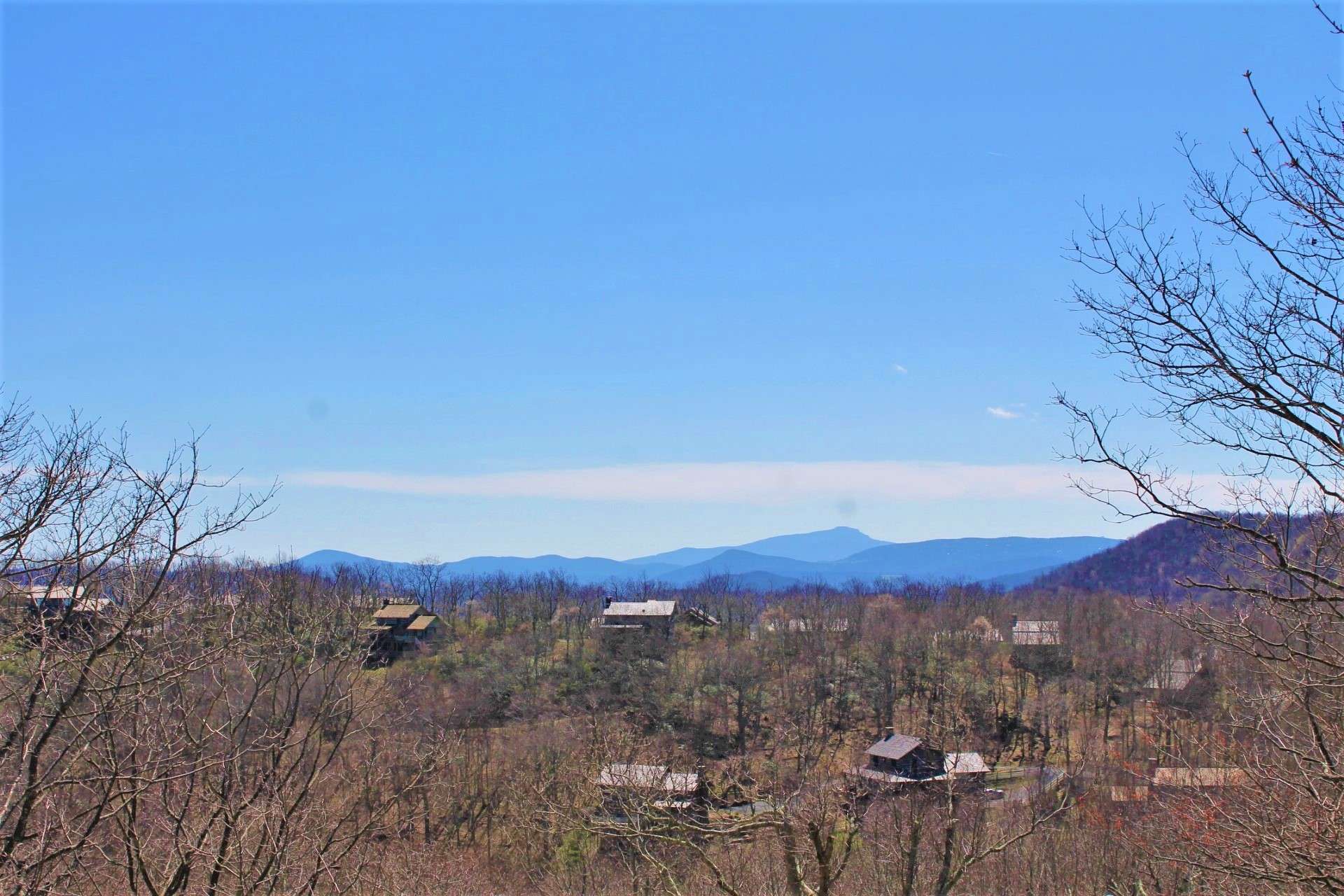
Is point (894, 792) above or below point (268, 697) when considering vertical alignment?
below

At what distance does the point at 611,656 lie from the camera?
51.6 meters

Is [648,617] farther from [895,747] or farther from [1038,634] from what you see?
[895,747]

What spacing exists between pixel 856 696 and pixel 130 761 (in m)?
43.8

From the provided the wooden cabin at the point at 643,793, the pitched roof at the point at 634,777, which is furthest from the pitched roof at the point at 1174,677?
the pitched roof at the point at 634,777

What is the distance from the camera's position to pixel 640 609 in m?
62.6

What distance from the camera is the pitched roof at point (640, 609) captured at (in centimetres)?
6103

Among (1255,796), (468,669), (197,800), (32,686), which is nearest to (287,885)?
(197,800)

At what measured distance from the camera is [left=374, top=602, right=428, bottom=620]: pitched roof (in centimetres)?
5691

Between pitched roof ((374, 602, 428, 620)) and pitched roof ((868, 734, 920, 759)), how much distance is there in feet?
103

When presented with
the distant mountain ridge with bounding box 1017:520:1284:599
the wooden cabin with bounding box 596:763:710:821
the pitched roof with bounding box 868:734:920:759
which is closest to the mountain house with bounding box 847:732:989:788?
the pitched roof with bounding box 868:734:920:759

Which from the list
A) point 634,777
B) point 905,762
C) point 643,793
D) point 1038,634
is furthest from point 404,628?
point 643,793

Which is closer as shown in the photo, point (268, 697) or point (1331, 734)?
point (1331, 734)

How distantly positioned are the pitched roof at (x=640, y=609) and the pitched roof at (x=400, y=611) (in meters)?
12.2

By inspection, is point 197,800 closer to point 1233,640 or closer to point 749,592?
point 1233,640
